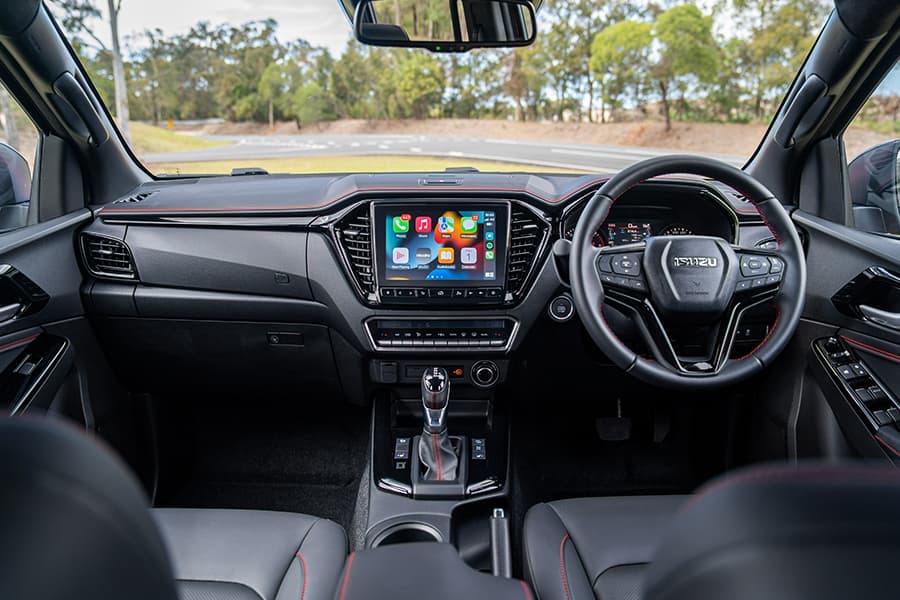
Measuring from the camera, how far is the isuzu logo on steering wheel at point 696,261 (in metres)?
2.04

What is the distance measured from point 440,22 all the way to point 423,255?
851 mm

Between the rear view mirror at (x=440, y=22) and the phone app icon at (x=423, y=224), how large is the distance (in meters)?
0.64

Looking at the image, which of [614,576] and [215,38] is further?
[215,38]

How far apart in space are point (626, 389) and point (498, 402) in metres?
0.57

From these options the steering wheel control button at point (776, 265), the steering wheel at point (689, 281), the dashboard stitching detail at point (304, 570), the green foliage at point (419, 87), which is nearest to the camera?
the dashboard stitching detail at point (304, 570)

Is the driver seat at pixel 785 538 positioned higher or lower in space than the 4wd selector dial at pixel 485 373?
higher

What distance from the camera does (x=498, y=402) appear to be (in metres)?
2.93

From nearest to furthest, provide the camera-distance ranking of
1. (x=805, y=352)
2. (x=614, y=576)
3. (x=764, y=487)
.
A: (x=764, y=487), (x=614, y=576), (x=805, y=352)

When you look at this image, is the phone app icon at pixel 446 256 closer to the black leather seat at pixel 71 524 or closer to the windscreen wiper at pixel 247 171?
the windscreen wiper at pixel 247 171

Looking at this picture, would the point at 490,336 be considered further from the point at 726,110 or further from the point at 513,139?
the point at 726,110

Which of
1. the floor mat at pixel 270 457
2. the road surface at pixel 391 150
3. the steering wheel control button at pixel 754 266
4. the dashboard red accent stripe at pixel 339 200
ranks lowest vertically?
the floor mat at pixel 270 457

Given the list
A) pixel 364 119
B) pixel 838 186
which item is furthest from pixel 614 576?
pixel 364 119

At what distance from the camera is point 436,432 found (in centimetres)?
271

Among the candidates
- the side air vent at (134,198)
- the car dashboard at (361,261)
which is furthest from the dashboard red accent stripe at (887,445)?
the side air vent at (134,198)
